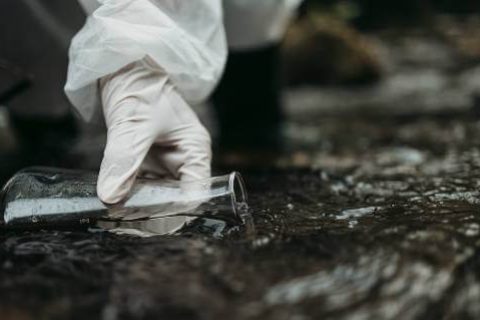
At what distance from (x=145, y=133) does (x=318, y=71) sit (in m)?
4.41

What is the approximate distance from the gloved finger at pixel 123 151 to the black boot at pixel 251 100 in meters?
1.76

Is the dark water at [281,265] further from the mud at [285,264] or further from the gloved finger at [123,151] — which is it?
the gloved finger at [123,151]

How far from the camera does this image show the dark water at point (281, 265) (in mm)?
1062

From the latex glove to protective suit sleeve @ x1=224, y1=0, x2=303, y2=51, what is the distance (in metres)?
1.33

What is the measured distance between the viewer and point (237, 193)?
5.23ft

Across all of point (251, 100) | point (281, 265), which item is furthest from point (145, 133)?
point (251, 100)

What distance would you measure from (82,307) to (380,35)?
714 cm

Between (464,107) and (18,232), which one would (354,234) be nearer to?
(18,232)

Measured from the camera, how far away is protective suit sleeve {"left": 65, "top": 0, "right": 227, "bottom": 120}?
65.2 inches

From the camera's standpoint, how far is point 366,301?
107 cm

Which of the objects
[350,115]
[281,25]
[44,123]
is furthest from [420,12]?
[44,123]

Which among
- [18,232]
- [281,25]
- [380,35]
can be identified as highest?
[281,25]

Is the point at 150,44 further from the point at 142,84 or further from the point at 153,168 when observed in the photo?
the point at 153,168

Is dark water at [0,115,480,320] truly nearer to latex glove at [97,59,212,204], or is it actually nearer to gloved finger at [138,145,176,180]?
latex glove at [97,59,212,204]
